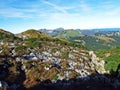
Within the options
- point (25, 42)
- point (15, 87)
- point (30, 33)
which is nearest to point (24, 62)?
point (15, 87)

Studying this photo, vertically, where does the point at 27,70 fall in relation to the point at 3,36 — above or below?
below

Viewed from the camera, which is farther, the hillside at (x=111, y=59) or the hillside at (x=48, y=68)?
the hillside at (x=111, y=59)

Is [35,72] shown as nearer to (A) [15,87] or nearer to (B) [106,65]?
(A) [15,87]

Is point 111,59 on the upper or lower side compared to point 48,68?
lower

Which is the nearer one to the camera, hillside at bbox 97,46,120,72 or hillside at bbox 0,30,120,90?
hillside at bbox 0,30,120,90

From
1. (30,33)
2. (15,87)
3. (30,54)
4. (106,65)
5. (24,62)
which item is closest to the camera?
(15,87)

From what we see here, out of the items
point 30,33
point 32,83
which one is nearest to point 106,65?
point 32,83

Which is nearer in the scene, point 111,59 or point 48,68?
point 48,68

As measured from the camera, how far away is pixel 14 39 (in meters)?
123

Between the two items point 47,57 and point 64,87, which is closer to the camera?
point 64,87

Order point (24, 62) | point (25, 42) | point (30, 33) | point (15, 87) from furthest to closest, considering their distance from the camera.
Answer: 1. point (30, 33)
2. point (25, 42)
3. point (24, 62)
4. point (15, 87)

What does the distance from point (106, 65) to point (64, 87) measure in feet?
124

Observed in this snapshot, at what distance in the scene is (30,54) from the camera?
327 feet

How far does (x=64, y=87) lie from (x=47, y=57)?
27924mm
